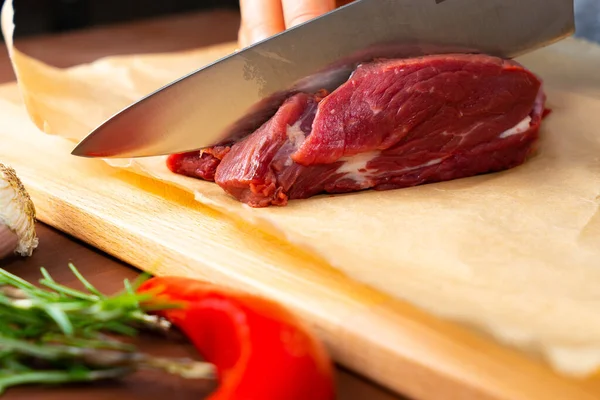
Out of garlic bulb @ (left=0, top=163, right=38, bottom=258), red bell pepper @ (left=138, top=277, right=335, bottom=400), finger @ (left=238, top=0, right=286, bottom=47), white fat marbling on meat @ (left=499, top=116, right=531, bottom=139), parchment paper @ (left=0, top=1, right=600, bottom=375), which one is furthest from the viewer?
finger @ (left=238, top=0, right=286, bottom=47)

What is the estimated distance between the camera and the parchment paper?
5.37 ft

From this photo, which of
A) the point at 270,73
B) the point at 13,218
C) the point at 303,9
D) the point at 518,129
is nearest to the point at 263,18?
the point at 303,9

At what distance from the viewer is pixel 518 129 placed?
2.69 metres

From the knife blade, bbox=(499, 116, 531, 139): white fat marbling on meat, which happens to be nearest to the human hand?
the knife blade

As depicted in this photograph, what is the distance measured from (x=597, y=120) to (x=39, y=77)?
2.56 metres

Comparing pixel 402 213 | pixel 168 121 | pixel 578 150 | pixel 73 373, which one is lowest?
pixel 578 150

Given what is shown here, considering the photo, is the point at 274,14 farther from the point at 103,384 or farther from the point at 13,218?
the point at 103,384

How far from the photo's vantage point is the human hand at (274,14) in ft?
9.74

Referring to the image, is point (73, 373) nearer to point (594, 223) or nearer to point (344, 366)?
point (344, 366)

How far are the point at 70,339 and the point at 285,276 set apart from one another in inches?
25.1

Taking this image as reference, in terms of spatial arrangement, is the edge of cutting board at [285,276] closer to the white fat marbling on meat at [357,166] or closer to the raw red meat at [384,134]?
the raw red meat at [384,134]

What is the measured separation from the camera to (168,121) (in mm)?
2379

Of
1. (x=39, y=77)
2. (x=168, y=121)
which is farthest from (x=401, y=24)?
(x=39, y=77)

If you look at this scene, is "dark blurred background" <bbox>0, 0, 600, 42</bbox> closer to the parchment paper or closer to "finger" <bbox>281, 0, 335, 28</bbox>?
the parchment paper
